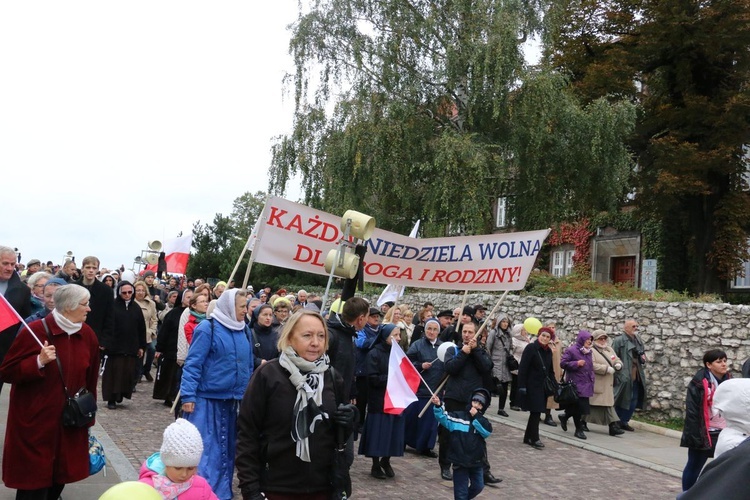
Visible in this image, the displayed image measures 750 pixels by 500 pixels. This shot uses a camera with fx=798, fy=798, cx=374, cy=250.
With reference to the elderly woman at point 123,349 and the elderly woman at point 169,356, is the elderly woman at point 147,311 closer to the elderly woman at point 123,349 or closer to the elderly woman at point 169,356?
the elderly woman at point 123,349

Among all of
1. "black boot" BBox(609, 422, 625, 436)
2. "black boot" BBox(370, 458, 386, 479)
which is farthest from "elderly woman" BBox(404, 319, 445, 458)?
"black boot" BBox(609, 422, 625, 436)

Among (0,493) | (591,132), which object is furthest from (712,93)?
(0,493)

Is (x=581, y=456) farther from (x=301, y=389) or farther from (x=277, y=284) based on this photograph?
(x=277, y=284)

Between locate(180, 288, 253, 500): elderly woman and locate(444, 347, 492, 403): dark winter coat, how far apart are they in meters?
2.54

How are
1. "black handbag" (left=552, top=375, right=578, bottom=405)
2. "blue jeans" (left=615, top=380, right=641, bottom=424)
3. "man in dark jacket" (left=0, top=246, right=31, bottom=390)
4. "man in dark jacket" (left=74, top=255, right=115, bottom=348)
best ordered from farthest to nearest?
"blue jeans" (left=615, top=380, right=641, bottom=424), "black handbag" (left=552, top=375, right=578, bottom=405), "man in dark jacket" (left=74, top=255, right=115, bottom=348), "man in dark jacket" (left=0, top=246, right=31, bottom=390)

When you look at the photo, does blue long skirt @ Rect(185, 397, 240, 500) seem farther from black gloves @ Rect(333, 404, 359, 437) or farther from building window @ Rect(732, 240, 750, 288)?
building window @ Rect(732, 240, 750, 288)

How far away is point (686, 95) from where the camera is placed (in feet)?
85.3

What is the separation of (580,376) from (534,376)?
1.55 meters

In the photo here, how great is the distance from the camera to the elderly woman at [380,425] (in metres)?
9.01

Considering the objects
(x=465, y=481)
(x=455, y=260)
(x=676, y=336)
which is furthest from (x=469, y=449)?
(x=676, y=336)

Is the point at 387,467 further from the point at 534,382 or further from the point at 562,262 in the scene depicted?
the point at 562,262

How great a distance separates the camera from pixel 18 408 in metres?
5.49

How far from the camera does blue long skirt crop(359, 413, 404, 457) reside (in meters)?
8.98

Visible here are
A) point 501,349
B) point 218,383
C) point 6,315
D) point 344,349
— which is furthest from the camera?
point 501,349
